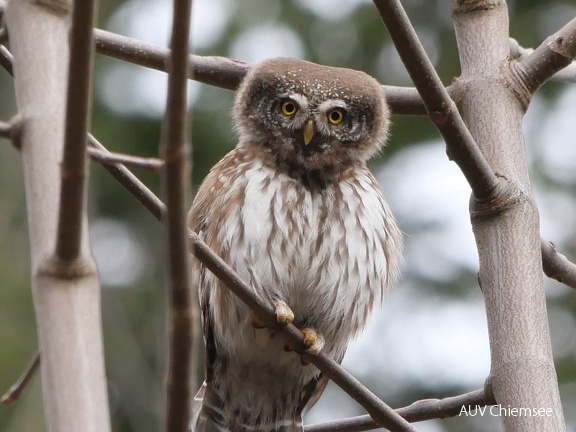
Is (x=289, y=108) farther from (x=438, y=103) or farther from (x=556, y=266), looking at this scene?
(x=438, y=103)

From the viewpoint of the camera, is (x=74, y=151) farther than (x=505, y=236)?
No

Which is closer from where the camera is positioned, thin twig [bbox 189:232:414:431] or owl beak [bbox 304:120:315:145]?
thin twig [bbox 189:232:414:431]

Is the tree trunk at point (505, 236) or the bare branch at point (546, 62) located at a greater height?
the bare branch at point (546, 62)

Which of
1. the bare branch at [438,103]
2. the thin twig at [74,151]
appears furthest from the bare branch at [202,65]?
the thin twig at [74,151]

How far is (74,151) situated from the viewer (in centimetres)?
147

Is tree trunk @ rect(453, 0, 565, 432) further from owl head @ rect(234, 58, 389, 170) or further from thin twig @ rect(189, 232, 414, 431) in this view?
owl head @ rect(234, 58, 389, 170)

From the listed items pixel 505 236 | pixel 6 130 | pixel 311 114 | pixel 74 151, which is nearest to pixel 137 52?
pixel 311 114

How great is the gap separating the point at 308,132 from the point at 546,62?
1.25 meters

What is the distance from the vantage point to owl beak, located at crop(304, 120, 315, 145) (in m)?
4.21

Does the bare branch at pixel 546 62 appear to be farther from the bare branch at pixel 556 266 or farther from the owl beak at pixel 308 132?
the owl beak at pixel 308 132

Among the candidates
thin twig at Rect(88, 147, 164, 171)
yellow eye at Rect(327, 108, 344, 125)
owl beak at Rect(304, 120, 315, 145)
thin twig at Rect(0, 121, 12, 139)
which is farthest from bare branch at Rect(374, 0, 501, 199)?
yellow eye at Rect(327, 108, 344, 125)

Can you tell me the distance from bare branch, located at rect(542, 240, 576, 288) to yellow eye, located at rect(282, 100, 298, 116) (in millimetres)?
1504

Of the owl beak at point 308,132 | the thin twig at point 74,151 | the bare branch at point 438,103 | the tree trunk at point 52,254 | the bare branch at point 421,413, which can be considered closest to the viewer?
the tree trunk at point 52,254

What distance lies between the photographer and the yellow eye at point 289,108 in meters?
4.38
